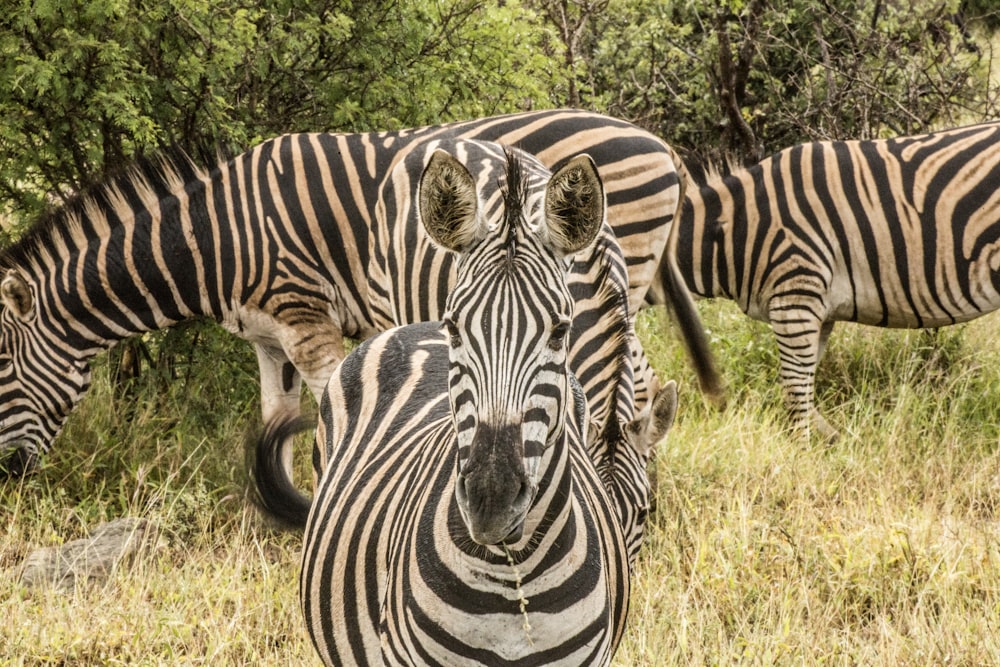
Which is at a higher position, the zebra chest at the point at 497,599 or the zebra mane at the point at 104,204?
the zebra mane at the point at 104,204

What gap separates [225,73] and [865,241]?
3.79 m

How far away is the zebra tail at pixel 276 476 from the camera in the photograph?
3463mm

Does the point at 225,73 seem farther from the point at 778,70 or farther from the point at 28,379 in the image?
the point at 778,70

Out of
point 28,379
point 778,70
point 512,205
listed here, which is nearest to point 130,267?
point 28,379

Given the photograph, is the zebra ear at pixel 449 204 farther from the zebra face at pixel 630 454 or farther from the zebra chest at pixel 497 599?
the zebra face at pixel 630 454

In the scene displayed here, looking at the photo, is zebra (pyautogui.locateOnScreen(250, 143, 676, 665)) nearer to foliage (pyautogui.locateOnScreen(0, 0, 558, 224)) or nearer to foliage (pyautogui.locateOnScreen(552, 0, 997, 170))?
foliage (pyautogui.locateOnScreen(0, 0, 558, 224))

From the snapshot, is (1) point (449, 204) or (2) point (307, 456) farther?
(2) point (307, 456)

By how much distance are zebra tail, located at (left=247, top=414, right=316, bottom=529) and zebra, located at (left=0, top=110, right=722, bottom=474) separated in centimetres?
182

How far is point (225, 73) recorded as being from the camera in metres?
6.11

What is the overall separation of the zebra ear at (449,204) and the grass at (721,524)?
6.69 feet

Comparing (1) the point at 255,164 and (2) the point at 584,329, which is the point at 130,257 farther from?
(2) the point at 584,329

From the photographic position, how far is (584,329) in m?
3.44

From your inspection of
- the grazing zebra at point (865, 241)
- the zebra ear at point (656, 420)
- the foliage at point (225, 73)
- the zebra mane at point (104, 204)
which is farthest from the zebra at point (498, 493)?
the grazing zebra at point (865, 241)

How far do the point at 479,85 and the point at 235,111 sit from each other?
1.46m
